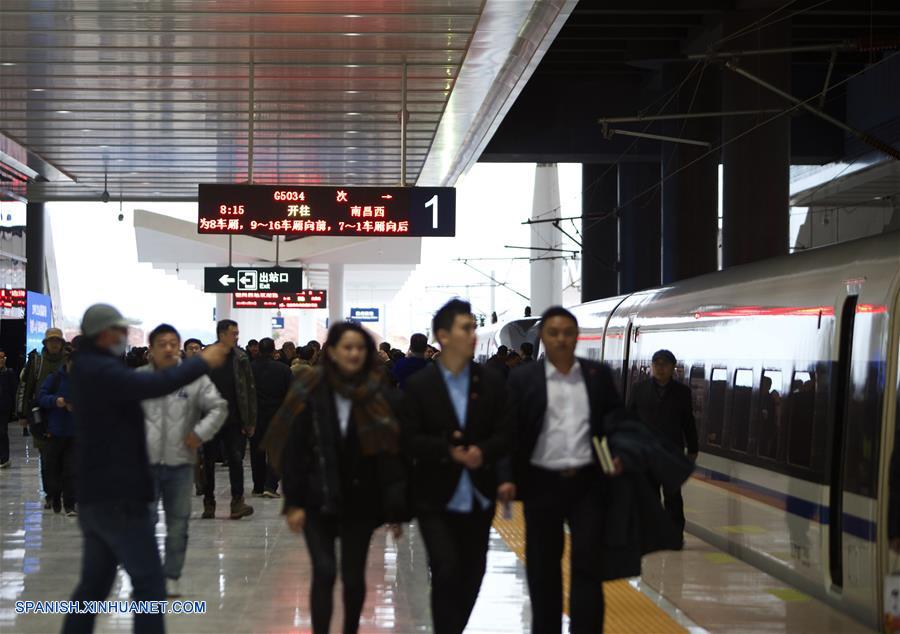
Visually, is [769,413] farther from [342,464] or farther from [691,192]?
[691,192]

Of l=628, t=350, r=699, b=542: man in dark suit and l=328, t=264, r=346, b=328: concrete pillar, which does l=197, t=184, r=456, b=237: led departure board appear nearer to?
l=628, t=350, r=699, b=542: man in dark suit

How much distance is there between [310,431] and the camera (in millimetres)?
5652

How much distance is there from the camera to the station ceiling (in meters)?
12.6

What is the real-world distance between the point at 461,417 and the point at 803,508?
141 inches

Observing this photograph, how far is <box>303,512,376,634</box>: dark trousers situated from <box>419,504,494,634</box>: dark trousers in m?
0.28

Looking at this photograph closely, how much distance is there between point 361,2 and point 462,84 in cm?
349

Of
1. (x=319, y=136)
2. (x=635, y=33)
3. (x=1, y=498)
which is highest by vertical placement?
(x=635, y=33)

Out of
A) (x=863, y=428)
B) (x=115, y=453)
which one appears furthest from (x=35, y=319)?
(x=115, y=453)

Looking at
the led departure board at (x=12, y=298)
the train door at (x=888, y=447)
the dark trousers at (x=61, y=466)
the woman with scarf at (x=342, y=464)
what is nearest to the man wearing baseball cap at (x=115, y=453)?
the woman with scarf at (x=342, y=464)

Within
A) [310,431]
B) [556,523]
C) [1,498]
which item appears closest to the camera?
[310,431]

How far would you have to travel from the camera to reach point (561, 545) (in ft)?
20.1

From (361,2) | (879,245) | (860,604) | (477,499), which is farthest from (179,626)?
(361,2)

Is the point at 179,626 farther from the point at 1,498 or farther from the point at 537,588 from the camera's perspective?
the point at 1,498

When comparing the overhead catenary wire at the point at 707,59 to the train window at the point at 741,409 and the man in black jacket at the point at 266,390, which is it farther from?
the man in black jacket at the point at 266,390
